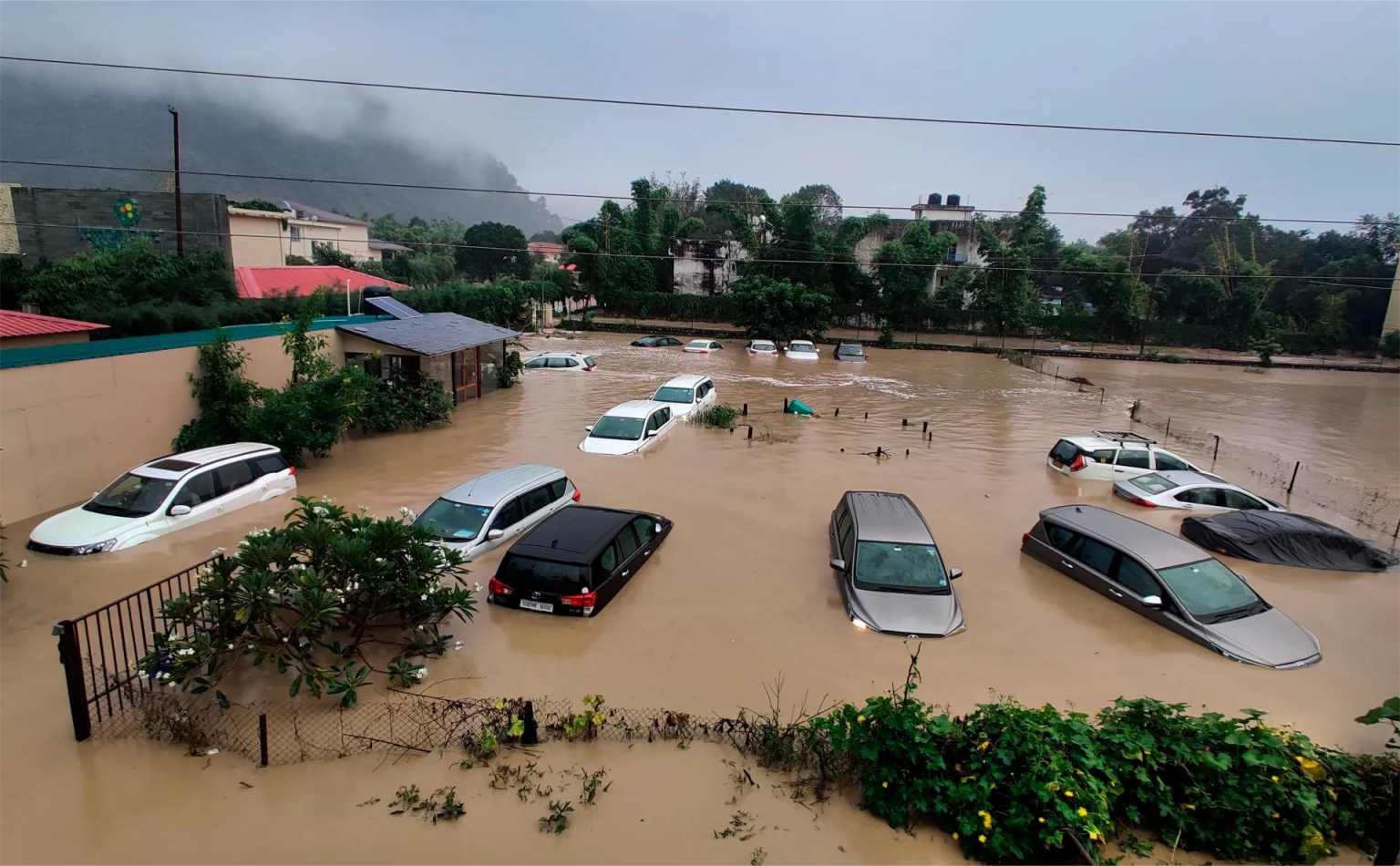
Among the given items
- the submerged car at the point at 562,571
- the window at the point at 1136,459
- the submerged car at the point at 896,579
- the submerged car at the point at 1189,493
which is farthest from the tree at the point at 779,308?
the submerged car at the point at 562,571

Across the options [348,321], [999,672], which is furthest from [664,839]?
[348,321]

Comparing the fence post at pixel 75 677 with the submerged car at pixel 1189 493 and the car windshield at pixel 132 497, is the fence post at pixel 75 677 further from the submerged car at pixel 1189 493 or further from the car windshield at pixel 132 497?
the submerged car at pixel 1189 493

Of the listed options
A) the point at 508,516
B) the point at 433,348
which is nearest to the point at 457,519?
the point at 508,516

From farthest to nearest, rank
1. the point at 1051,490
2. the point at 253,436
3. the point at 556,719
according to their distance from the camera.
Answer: the point at 1051,490
the point at 253,436
the point at 556,719

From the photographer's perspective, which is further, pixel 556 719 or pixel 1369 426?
pixel 1369 426

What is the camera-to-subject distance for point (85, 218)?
3184cm

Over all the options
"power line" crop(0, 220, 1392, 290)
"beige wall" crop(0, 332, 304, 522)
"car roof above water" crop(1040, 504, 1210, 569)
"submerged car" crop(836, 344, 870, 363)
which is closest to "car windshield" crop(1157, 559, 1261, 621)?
"car roof above water" crop(1040, 504, 1210, 569)

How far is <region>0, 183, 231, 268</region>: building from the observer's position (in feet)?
104

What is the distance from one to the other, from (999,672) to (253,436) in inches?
586

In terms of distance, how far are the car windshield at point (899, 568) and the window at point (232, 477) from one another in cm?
1048

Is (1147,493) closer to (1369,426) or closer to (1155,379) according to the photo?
(1369,426)

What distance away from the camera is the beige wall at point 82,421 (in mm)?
11633

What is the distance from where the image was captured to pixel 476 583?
10.1 metres

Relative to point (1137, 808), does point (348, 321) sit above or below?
above
